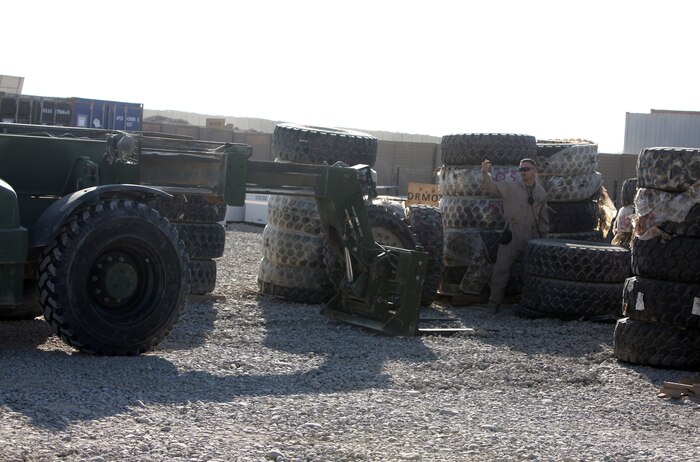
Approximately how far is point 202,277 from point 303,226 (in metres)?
1.26

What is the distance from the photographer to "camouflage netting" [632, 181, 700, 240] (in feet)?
28.5

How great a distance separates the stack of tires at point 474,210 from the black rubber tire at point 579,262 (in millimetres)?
1214

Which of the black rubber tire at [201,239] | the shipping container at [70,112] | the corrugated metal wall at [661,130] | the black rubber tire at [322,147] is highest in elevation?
the corrugated metal wall at [661,130]

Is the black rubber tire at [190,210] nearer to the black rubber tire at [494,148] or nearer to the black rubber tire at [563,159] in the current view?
the black rubber tire at [494,148]

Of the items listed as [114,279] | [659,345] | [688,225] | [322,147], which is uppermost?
[322,147]

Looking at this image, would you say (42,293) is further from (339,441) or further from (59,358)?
(339,441)

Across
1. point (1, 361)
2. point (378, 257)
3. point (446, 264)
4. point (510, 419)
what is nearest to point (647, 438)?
point (510, 419)

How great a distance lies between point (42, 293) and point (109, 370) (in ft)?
2.71

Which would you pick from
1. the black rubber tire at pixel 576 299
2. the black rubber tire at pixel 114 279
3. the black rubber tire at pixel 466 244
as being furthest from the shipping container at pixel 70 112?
the black rubber tire at pixel 114 279

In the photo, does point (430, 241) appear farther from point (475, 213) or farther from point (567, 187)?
point (567, 187)

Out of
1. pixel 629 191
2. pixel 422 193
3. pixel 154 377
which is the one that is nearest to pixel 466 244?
pixel 629 191

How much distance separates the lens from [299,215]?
12.2 m

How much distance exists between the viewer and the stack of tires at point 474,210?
1270 centimetres

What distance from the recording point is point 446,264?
13039mm
